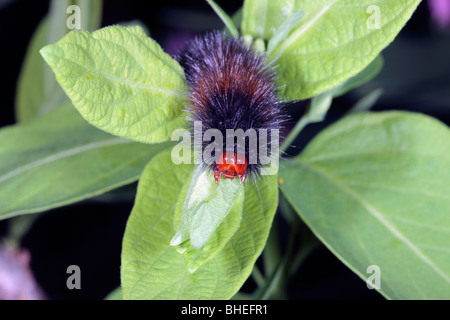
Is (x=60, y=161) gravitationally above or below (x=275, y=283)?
above

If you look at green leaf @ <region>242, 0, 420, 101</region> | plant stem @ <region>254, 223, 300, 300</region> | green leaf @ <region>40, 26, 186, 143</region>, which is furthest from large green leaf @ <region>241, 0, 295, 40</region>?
plant stem @ <region>254, 223, 300, 300</region>

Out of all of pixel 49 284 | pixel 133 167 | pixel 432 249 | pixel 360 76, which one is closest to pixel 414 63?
pixel 360 76

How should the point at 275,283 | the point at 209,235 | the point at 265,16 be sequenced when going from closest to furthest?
the point at 209,235 → the point at 265,16 → the point at 275,283

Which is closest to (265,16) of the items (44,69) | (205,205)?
(205,205)

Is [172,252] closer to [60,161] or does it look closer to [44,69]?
[60,161]

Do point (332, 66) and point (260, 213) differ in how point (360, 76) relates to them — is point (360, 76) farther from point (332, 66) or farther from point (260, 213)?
point (260, 213)
